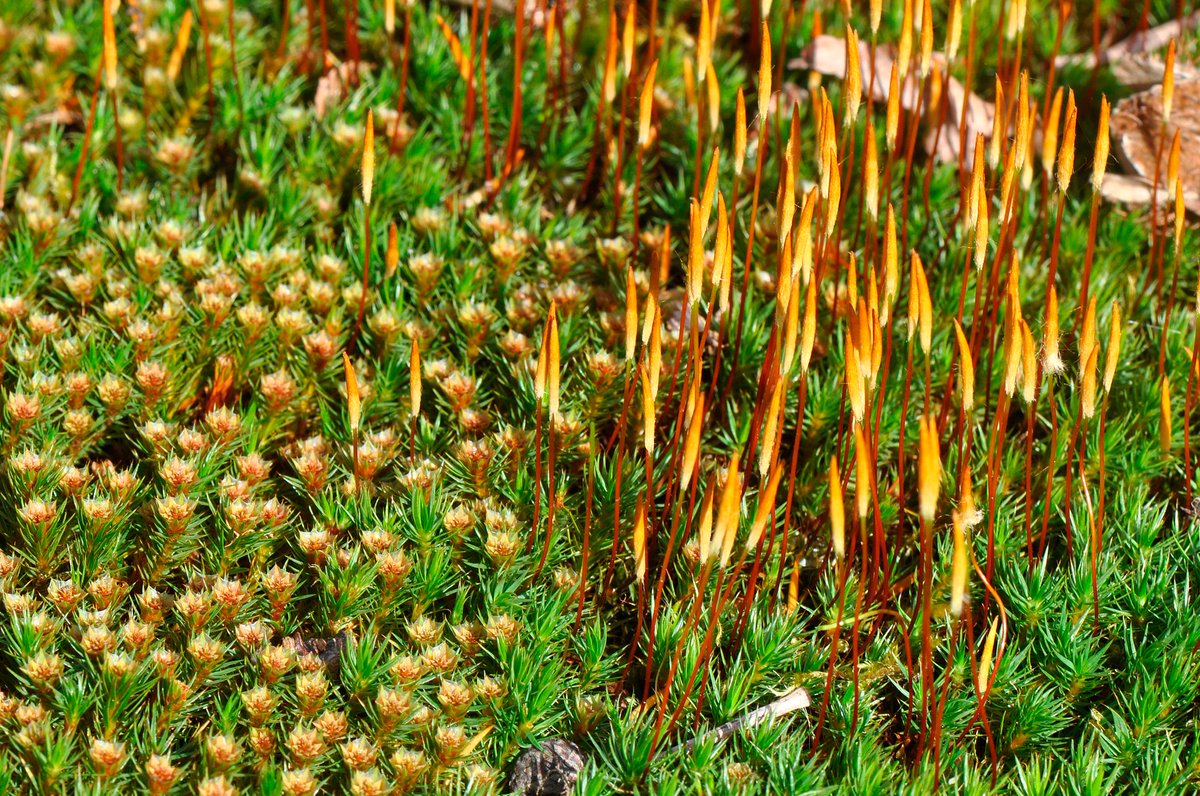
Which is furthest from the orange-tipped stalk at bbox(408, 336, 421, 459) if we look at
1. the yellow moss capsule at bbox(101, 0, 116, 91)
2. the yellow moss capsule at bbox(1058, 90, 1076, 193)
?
the yellow moss capsule at bbox(1058, 90, 1076, 193)

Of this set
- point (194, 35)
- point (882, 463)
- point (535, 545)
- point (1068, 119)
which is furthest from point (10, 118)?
point (1068, 119)

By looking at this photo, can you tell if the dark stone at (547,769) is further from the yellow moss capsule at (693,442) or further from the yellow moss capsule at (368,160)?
the yellow moss capsule at (368,160)

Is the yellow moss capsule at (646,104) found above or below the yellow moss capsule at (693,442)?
above

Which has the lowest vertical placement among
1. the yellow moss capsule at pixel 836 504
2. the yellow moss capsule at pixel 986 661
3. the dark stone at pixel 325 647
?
the dark stone at pixel 325 647

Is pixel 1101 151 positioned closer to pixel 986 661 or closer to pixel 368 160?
pixel 986 661

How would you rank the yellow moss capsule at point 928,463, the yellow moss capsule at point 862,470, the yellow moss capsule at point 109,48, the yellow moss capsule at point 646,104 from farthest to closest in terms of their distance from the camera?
the yellow moss capsule at point 109,48
the yellow moss capsule at point 646,104
the yellow moss capsule at point 862,470
the yellow moss capsule at point 928,463

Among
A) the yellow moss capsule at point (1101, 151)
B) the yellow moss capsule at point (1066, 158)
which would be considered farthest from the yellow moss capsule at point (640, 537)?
the yellow moss capsule at point (1101, 151)

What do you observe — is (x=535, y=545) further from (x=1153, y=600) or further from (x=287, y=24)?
(x=287, y=24)

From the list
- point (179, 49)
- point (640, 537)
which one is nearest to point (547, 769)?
point (640, 537)
